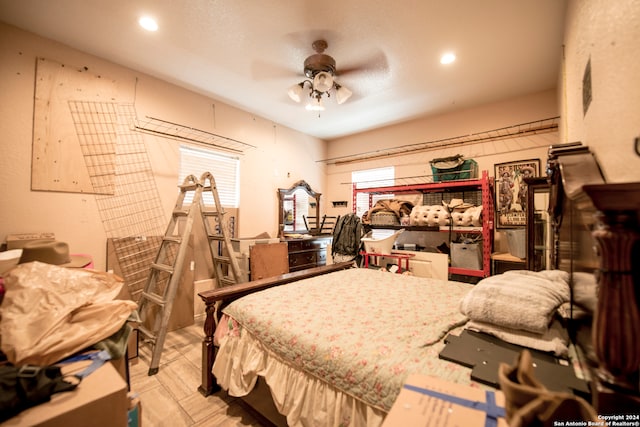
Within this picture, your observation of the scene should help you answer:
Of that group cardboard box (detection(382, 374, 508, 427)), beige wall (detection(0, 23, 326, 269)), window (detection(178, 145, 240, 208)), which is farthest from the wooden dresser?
cardboard box (detection(382, 374, 508, 427))

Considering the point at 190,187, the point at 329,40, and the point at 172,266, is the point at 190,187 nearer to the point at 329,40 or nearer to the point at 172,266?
the point at 172,266

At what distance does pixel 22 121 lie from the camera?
2.17 meters

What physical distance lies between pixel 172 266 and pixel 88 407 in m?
1.61

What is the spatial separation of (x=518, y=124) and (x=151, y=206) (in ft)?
15.0

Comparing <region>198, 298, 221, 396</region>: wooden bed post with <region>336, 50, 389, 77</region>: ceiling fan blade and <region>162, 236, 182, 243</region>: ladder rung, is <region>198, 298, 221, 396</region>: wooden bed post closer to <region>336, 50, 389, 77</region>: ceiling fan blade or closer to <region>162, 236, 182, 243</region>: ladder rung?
<region>162, 236, 182, 243</region>: ladder rung

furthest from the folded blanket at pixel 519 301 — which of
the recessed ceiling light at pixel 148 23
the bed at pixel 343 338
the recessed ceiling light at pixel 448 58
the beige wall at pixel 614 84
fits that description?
the recessed ceiling light at pixel 148 23

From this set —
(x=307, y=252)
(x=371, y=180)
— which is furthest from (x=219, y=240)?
(x=371, y=180)

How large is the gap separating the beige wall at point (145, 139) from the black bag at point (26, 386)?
6.30 ft

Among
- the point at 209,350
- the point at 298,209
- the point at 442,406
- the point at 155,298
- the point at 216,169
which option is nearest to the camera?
the point at 442,406

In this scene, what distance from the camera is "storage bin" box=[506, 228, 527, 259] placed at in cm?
278

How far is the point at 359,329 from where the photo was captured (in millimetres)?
1284

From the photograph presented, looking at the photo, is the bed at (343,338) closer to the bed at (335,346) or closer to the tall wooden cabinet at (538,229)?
the bed at (335,346)

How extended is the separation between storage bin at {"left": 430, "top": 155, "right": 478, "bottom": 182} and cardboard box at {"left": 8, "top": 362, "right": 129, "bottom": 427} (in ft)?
12.7

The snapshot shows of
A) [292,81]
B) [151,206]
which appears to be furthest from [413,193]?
[151,206]
